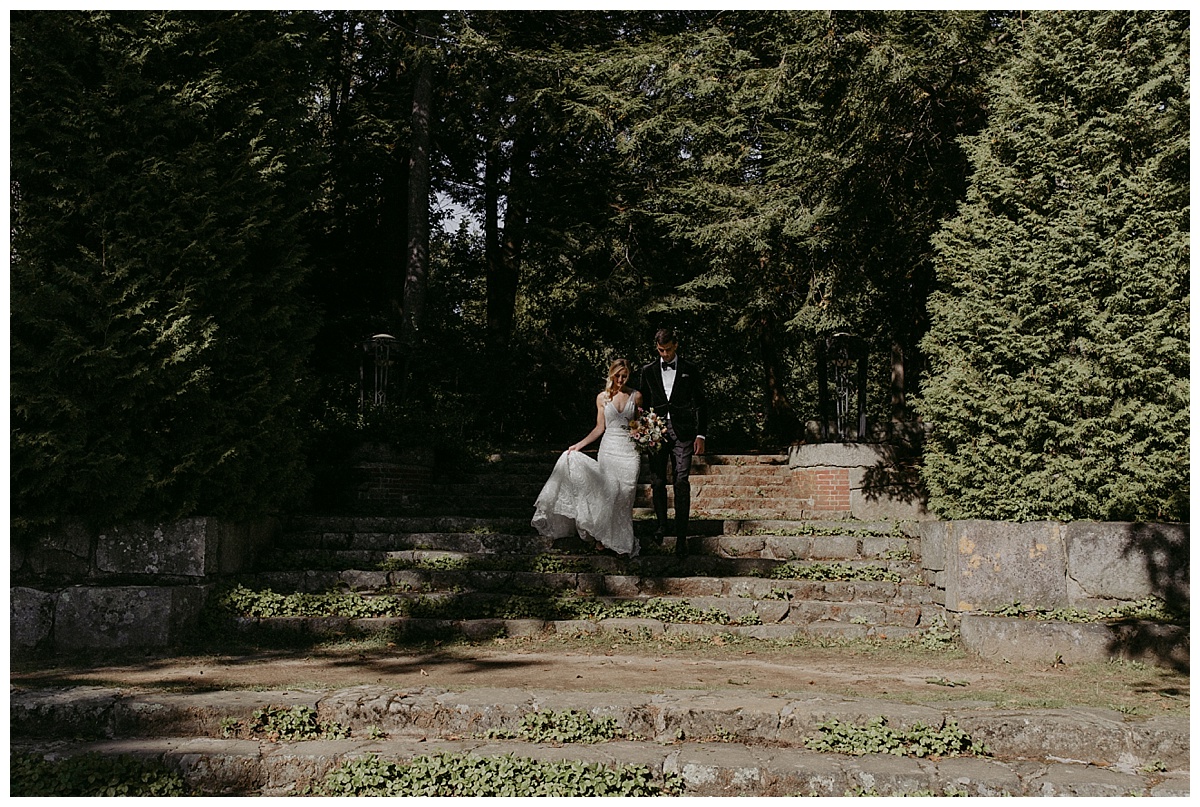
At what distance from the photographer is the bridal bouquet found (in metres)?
8.95

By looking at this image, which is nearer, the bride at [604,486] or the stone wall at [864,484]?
the bride at [604,486]

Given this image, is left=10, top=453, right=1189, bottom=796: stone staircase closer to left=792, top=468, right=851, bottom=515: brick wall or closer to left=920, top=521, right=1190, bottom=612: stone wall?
left=920, top=521, right=1190, bottom=612: stone wall

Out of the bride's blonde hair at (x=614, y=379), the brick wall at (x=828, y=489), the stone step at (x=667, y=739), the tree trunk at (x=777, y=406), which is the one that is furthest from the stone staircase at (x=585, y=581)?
the tree trunk at (x=777, y=406)

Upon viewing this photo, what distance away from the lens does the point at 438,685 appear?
5.94 metres

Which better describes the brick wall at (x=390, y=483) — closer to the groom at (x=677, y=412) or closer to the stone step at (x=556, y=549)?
the stone step at (x=556, y=549)

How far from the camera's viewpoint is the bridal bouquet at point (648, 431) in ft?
29.3

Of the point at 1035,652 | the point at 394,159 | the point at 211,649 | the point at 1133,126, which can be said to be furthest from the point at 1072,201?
the point at 394,159

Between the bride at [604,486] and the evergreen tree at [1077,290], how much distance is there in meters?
2.75

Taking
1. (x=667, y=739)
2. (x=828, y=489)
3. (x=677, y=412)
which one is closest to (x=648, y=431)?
(x=677, y=412)

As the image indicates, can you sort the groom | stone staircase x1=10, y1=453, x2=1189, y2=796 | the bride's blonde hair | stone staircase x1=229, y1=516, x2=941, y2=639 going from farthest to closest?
1. the bride's blonde hair
2. the groom
3. stone staircase x1=229, y1=516, x2=941, y2=639
4. stone staircase x1=10, y1=453, x2=1189, y2=796

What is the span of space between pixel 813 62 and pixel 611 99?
5.00 metres

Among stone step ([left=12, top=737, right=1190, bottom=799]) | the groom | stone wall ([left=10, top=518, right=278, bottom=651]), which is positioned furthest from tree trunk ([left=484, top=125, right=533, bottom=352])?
stone step ([left=12, top=737, right=1190, bottom=799])

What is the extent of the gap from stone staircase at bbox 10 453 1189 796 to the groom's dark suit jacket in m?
1.25

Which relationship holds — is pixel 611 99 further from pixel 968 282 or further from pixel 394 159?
pixel 968 282
